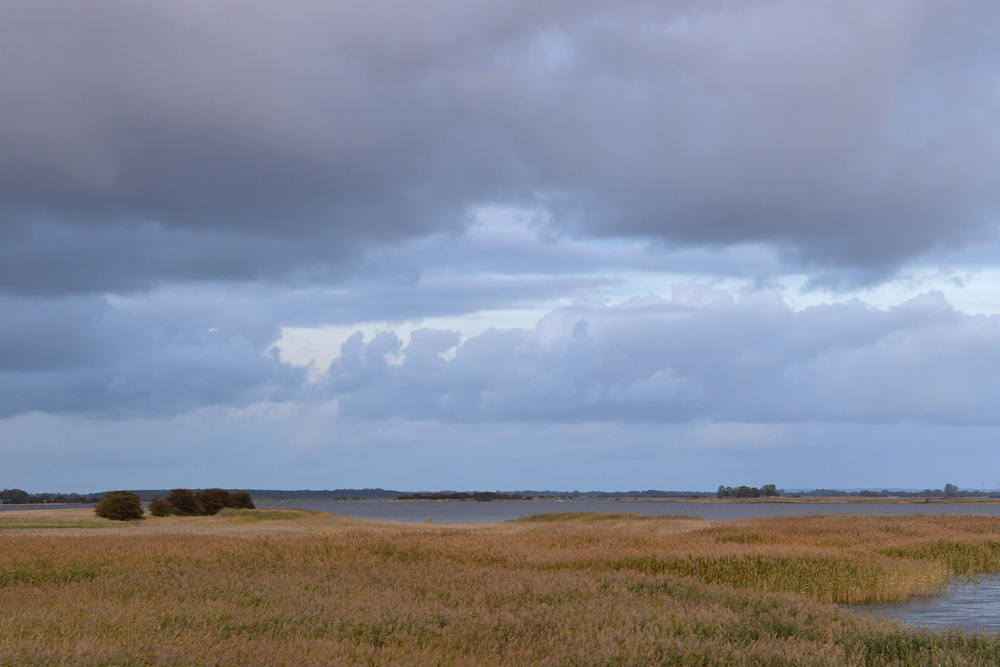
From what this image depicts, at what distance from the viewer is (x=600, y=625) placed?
1368 cm

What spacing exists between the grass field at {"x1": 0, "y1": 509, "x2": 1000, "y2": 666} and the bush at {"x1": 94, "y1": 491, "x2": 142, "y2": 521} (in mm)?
46513

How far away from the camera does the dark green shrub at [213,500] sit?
85.8 meters

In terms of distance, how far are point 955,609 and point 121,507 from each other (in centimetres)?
6780

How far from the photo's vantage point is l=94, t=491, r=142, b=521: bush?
234 feet

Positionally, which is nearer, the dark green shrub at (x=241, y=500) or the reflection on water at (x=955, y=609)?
the reflection on water at (x=955, y=609)

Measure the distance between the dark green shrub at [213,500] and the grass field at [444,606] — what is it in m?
59.6

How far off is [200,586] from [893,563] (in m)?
22.8

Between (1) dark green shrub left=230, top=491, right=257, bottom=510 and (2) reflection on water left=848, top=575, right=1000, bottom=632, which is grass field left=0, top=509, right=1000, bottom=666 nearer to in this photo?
(2) reflection on water left=848, top=575, right=1000, bottom=632

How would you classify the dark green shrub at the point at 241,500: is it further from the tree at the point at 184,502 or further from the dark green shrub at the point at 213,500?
the tree at the point at 184,502

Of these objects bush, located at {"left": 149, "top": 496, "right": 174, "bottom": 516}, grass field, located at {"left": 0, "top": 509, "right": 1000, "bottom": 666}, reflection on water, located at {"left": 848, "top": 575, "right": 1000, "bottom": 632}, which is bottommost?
bush, located at {"left": 149, "top": 496, "right": 174, "bottom": 516}

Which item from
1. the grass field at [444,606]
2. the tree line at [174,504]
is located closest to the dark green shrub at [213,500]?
the tree line at [174,504]

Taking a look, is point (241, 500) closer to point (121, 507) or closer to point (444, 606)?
point (121, 507)

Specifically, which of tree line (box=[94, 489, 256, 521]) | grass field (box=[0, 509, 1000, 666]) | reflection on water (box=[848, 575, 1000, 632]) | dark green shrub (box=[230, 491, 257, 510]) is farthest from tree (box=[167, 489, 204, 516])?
reflection on water (box=[848, 575, 1000, 632])

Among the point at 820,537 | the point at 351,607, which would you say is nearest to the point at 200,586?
the point at 351,607
